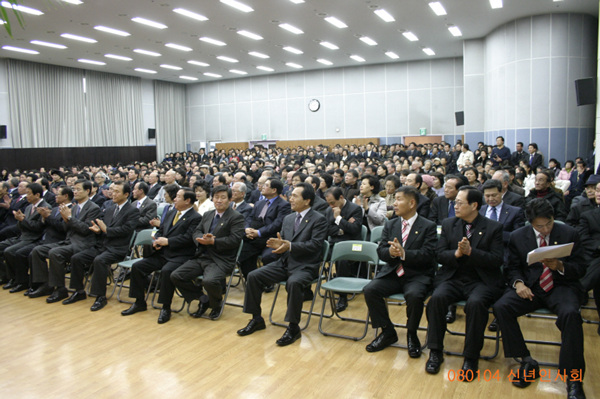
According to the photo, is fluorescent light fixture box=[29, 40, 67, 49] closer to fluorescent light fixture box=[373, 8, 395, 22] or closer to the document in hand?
fluorescent light fixture box=[373, 8, 395, 22]

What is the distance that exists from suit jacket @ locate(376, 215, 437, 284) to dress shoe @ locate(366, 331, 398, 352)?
55cm

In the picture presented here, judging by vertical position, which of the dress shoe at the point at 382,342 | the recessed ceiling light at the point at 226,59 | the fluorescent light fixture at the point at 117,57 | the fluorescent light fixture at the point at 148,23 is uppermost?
the recessed ceiling light at the point at 226,59

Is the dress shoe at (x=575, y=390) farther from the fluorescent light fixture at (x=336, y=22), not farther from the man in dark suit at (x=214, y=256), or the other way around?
the fluorescent light fixture at (x=336, y=22)

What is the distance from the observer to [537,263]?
3.55 metres

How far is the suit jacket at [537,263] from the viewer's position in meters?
3.40

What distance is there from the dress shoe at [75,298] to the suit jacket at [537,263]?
5212mm

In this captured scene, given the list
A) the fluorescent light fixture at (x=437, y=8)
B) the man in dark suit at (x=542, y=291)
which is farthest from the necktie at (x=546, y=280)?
the fluorescent light fixture at (x=437, y=8)

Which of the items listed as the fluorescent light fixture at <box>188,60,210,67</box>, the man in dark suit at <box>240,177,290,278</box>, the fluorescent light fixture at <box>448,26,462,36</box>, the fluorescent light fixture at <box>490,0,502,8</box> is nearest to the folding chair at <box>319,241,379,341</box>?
the man in dark suit at <box>240,177,290,278</box>

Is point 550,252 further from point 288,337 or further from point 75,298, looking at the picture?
point 75,298

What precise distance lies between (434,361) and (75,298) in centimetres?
466

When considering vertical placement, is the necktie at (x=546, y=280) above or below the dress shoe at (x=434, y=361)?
above

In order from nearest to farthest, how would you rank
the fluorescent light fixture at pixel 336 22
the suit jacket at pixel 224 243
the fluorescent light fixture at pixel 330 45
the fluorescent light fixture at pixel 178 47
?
the suit jacket at pixel 224 243 < the fluorescent light fixture at pixel 336 22 < the fluorescent light fixture at pixel 178 47 < the fluorescent light fixture at pixel 330 45

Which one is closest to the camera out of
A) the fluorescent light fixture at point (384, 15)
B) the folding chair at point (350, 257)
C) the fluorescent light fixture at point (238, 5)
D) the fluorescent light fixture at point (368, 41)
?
the folding chair at point (350, 257)

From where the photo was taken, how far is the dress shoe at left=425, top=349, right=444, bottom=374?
138 inches
